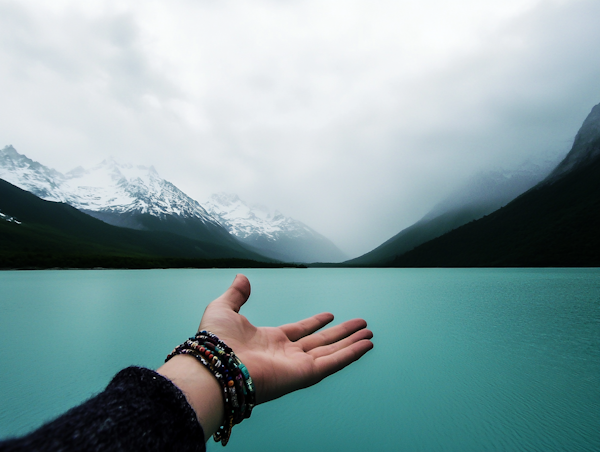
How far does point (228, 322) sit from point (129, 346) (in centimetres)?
808

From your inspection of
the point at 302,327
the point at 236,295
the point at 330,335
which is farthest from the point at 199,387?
the point at 330,335

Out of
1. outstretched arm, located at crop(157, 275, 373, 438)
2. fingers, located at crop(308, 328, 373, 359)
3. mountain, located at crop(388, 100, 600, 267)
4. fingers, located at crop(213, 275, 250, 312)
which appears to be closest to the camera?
outstretched arm, located at crop(157, 275, 373, 438)

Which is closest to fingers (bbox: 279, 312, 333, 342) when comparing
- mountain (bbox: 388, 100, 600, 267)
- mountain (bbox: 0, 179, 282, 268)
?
mountain (bbox: 0, 179, 282, 268)

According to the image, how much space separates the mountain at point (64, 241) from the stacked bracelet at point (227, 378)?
102041mm

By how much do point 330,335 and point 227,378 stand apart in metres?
2.42

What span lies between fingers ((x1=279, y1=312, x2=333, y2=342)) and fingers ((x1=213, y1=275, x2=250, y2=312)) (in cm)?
75

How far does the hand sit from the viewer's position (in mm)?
2951

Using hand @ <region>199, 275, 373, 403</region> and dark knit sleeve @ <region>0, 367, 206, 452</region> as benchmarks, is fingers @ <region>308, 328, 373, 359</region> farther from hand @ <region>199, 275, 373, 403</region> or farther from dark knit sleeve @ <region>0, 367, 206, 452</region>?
dark knit sleeve @ <region>0, 367, 206, 452</region>

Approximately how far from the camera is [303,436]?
450 cm

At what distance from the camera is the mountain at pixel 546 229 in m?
99.4

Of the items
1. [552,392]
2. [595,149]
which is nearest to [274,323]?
[552,392]

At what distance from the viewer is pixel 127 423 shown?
1358 mm

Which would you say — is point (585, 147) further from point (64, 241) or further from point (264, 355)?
point (64, 241)

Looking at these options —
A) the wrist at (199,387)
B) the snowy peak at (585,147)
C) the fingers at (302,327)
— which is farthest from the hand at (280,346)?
the snowy peak at (585,147)
